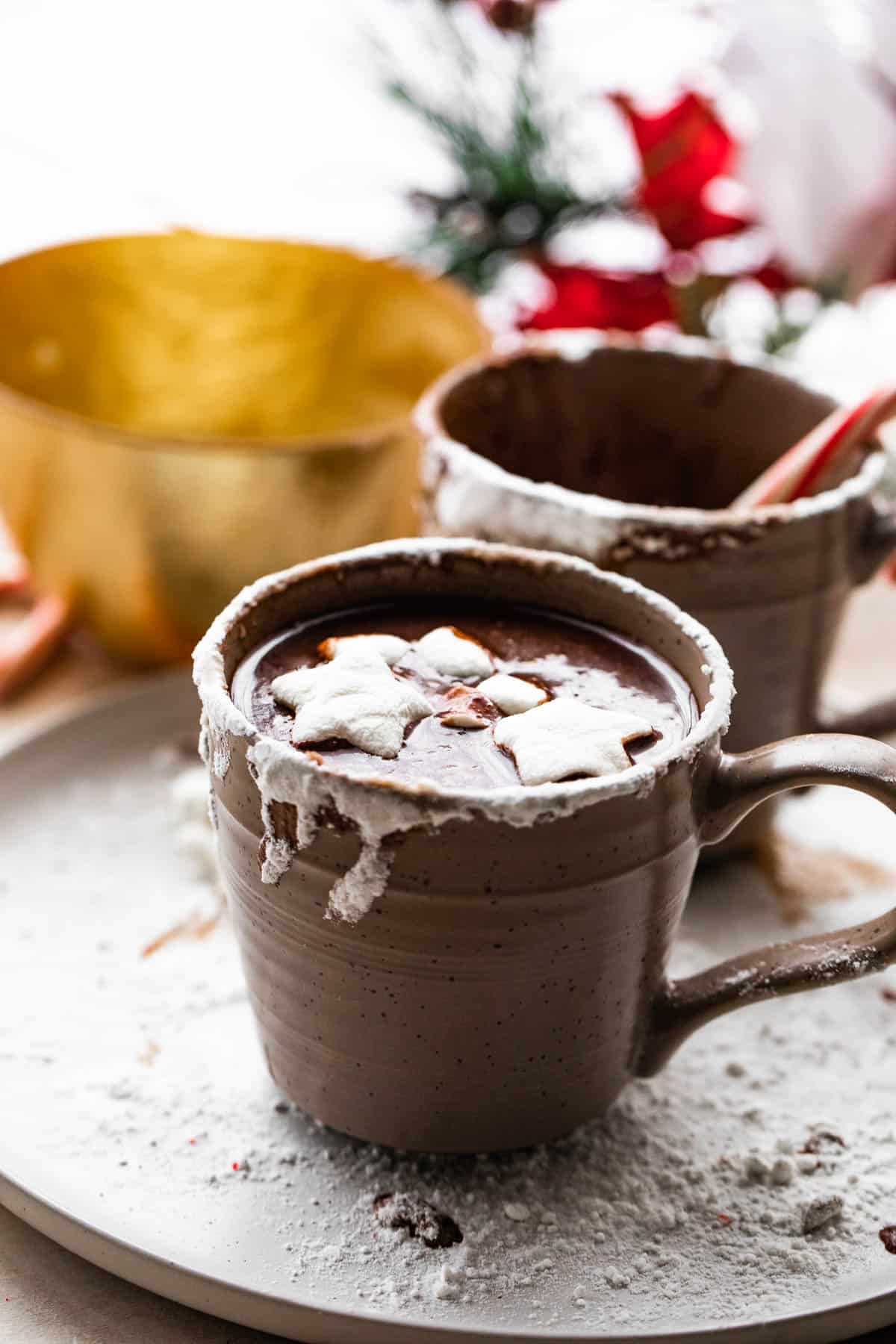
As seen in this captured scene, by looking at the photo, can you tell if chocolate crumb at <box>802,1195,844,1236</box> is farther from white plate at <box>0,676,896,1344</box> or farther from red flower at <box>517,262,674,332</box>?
red flower at <box>517,262,674,332</box>

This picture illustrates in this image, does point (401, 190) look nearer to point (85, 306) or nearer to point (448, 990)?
point (85, 306)

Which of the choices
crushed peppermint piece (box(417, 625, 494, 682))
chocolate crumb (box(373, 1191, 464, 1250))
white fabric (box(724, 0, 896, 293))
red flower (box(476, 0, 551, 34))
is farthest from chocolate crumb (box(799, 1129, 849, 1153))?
red flower (box(476, 0, 551, 34))

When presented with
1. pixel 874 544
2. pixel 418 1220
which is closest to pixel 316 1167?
pixel 418 1220

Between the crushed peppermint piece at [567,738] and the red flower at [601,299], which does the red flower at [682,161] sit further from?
the crushed peppermint piece at [567,738]

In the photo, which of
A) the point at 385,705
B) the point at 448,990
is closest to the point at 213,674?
the point at 385,705

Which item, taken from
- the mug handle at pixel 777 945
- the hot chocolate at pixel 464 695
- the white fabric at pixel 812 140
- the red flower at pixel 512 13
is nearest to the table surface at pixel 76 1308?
the mug handle at pixel 777 945

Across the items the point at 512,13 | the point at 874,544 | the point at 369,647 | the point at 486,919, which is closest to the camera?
the point at 486,919

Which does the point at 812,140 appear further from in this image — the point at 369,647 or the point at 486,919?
the point at 486,919
